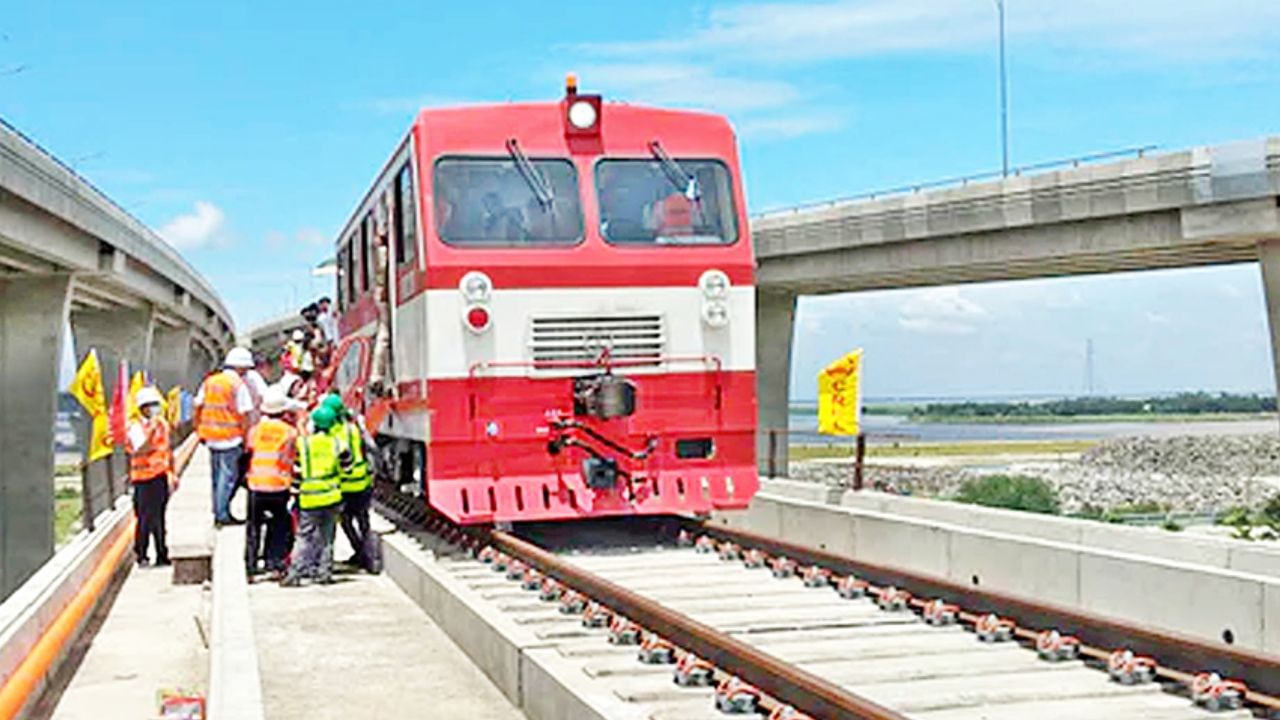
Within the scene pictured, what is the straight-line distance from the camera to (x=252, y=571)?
41.4 ft

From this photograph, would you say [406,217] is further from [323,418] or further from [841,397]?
[841,397]

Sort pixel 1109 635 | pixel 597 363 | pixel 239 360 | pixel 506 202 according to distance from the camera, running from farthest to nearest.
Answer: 1. pixel 239 360
2. pixel 506 202
3. pixel 597 363
4. pixel 1109 635

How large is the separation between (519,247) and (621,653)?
475cm

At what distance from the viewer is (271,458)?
42.1 ft

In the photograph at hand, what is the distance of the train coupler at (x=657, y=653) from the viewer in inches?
307

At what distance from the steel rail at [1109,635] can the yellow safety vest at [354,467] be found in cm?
419

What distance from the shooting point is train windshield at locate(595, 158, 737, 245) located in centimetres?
1259

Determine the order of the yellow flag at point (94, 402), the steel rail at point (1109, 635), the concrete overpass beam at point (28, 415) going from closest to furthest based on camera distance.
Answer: the steel rail at point (1109, 635), the yellow flag at point (94, 402), the concrete overpass beam at point (28, 415)

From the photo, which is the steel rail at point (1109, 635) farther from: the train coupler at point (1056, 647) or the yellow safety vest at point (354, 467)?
the yellow safety vest at point (354, 467)

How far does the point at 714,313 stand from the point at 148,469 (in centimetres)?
612

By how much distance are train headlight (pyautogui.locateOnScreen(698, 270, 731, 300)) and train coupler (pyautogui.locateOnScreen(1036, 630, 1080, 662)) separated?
5171 mm

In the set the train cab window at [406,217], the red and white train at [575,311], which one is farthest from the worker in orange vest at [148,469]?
the train cab window at [406,217]

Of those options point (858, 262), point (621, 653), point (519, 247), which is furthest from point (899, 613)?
point (858, 262)

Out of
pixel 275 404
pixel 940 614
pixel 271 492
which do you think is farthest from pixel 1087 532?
pixel 275 404
